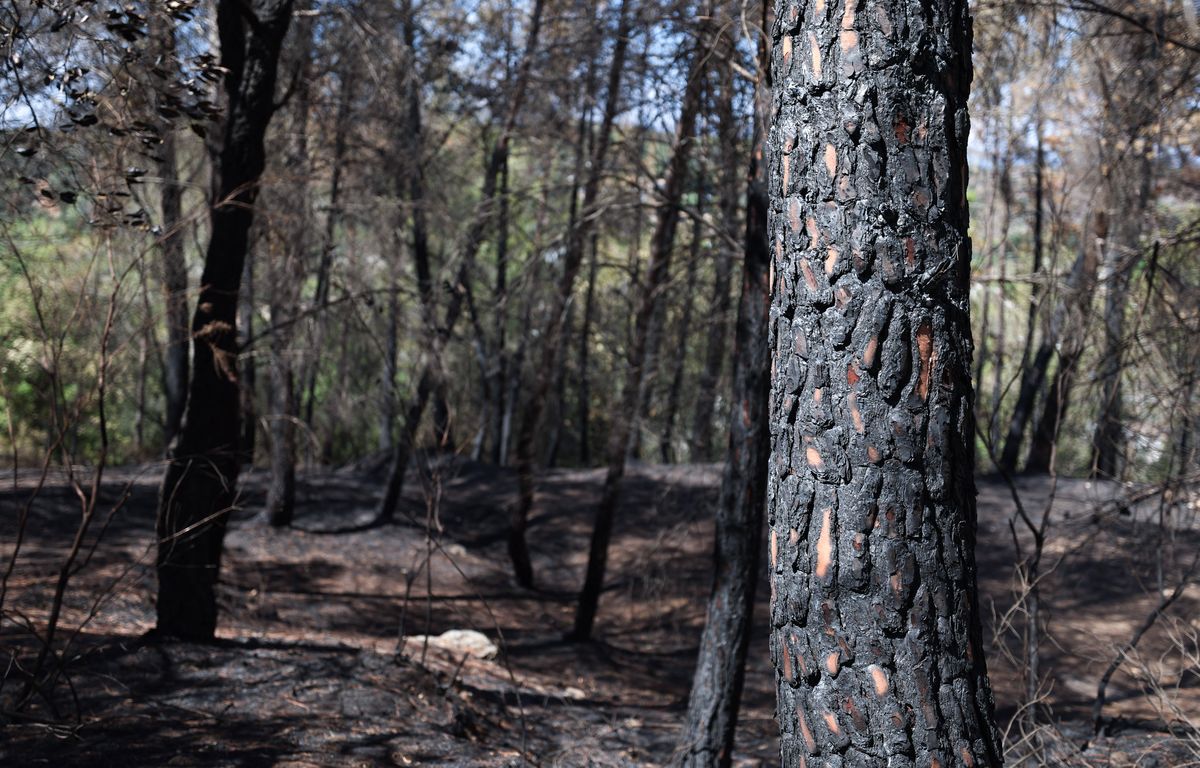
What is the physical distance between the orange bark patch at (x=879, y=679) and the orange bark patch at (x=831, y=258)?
0.87 m

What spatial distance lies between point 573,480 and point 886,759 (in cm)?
1311

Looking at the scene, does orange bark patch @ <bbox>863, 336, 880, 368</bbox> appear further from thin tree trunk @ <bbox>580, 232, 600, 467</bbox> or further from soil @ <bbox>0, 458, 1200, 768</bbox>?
thin tree trunk @ <bbox>580, 232, 600, 467</bbox>

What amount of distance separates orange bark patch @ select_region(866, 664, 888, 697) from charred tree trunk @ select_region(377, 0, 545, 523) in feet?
12.1

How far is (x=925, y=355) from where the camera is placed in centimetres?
225

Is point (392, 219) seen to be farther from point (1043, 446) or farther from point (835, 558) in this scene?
point (1043, 446)

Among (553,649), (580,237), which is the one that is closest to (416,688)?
(553,649)

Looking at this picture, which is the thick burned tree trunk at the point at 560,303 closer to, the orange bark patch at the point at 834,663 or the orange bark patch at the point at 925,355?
the orange bark patch at the point at 925,355

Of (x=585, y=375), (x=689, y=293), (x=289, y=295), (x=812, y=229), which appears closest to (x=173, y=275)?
(x=289, y=295)

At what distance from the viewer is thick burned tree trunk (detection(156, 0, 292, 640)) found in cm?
534

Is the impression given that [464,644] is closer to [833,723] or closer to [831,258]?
[833,723]

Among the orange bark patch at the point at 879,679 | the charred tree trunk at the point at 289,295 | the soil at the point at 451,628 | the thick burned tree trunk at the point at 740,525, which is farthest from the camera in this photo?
the charred tree trunk at the point at 289,295

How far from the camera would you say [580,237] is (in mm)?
8594

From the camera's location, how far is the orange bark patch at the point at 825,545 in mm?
2266

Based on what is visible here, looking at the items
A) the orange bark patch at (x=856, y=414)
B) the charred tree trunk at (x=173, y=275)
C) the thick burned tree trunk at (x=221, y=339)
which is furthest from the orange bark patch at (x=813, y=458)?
Result: the charred tree trunk at (x=173, y=275)
